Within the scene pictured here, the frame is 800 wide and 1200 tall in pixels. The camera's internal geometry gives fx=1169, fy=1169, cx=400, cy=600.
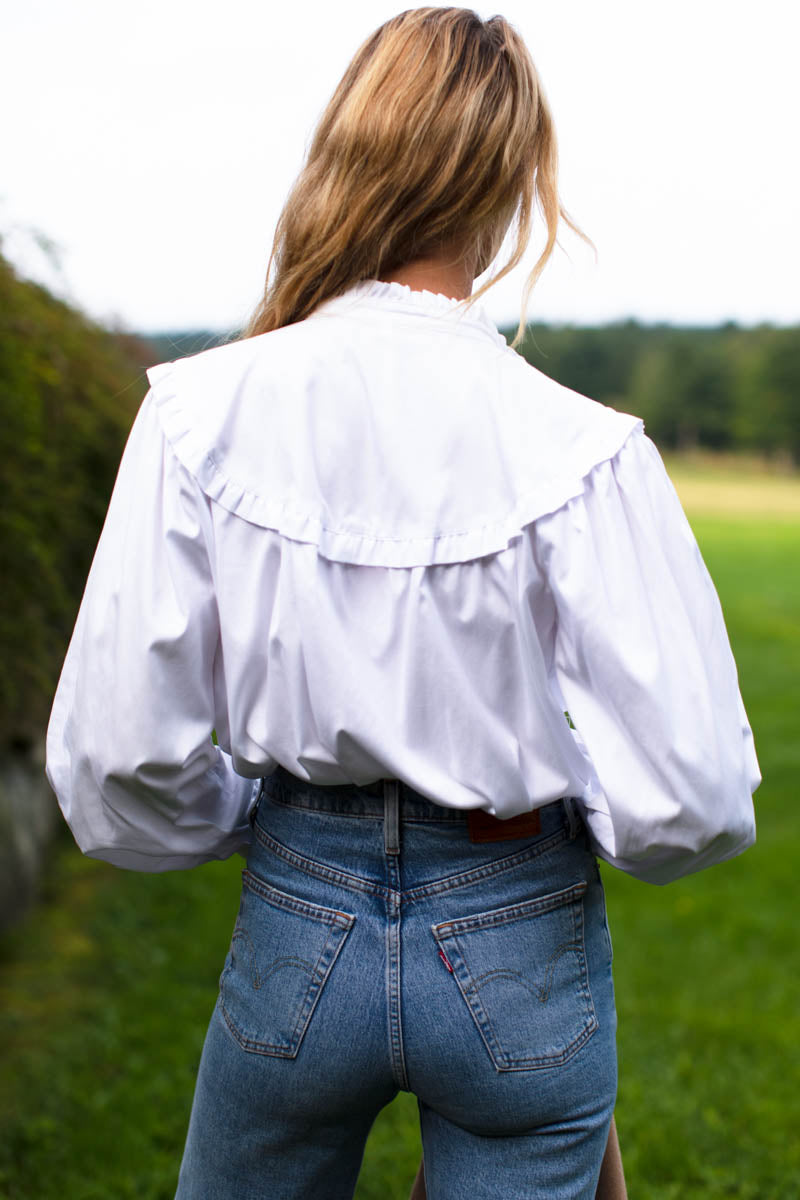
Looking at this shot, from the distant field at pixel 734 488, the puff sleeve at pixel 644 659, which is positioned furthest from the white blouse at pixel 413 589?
the distant field at pixel 734 488

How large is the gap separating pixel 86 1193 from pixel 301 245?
238 centimetres

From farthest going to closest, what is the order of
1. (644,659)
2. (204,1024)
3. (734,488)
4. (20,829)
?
(734,488) < (20,829) < (204,1024) < (644,659)

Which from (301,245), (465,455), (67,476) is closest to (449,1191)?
(465,455)

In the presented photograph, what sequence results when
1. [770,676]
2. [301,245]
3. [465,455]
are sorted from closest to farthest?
[465,455]
[301,245]
[770,676]

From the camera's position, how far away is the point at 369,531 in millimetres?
1311

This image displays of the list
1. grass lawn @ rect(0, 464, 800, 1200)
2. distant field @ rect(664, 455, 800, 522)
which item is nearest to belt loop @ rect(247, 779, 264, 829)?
grass lawn @ rect(0, 464, 800, 1200)

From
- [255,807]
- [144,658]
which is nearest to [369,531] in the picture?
[144,658]

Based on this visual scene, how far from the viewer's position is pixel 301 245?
4.81 feet

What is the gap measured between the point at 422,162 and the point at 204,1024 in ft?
10.2

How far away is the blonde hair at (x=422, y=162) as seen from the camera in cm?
137

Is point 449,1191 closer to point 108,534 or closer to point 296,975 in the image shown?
point 296,975

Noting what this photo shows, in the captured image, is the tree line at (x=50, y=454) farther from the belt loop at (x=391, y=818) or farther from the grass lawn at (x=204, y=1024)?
the grass lawn at (x=204, y=1024)

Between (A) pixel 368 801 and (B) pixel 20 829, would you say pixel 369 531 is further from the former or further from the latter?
(B) pixel 20 829

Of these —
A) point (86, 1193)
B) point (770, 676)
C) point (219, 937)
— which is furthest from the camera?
point (770, 676)
